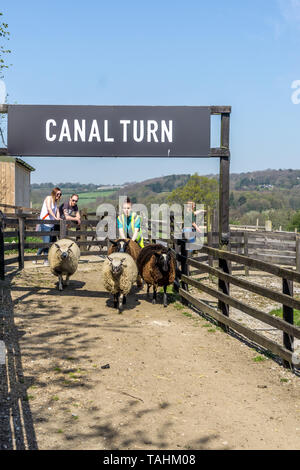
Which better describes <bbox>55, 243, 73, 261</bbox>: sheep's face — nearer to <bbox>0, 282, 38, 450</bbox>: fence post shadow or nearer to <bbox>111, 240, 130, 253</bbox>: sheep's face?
<bbox>111, 240, 130, 253</bbox>: sheep's face

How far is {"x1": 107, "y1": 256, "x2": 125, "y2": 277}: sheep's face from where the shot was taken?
27.9ft

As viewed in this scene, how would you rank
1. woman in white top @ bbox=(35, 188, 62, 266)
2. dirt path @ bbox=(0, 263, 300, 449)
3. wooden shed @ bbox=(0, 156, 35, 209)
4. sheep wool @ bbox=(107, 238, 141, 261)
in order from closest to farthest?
dirt path @ bbox=(0, 263, 300, 449) → sheep wool @ bbox=(107, 238, 141, 261) → woman in white top @ bbox=(35, 188, 62, 266) → wooden shed @ bbox=(0, 156, 35, 209)

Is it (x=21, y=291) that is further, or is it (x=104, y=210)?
(x=104, y=210)

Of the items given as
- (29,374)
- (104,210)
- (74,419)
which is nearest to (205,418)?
(74,419)

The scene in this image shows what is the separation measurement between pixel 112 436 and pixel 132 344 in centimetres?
274

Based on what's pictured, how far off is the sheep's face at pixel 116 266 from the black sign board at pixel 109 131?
196cm

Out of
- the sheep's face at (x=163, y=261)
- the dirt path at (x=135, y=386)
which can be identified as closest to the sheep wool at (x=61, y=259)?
the dirt path at (x=135, y=386)

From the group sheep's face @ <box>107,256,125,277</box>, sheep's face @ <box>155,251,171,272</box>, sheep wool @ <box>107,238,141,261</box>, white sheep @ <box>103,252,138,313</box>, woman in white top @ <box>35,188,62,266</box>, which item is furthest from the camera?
woman in white top @ <box>35,188,62,266</box>

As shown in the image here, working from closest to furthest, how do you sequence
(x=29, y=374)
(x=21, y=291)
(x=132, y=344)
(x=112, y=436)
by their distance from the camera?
(x=112, y=436) < (x=29, y=374) < (x=132, y=344) < (x=21, y=291)

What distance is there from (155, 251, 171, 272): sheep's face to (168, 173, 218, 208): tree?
3424 cm

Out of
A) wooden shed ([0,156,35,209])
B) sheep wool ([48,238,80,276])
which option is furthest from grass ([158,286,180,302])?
wooden shed ([0,156,35,209])

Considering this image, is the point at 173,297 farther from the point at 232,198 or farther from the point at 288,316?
the point at 232,198
